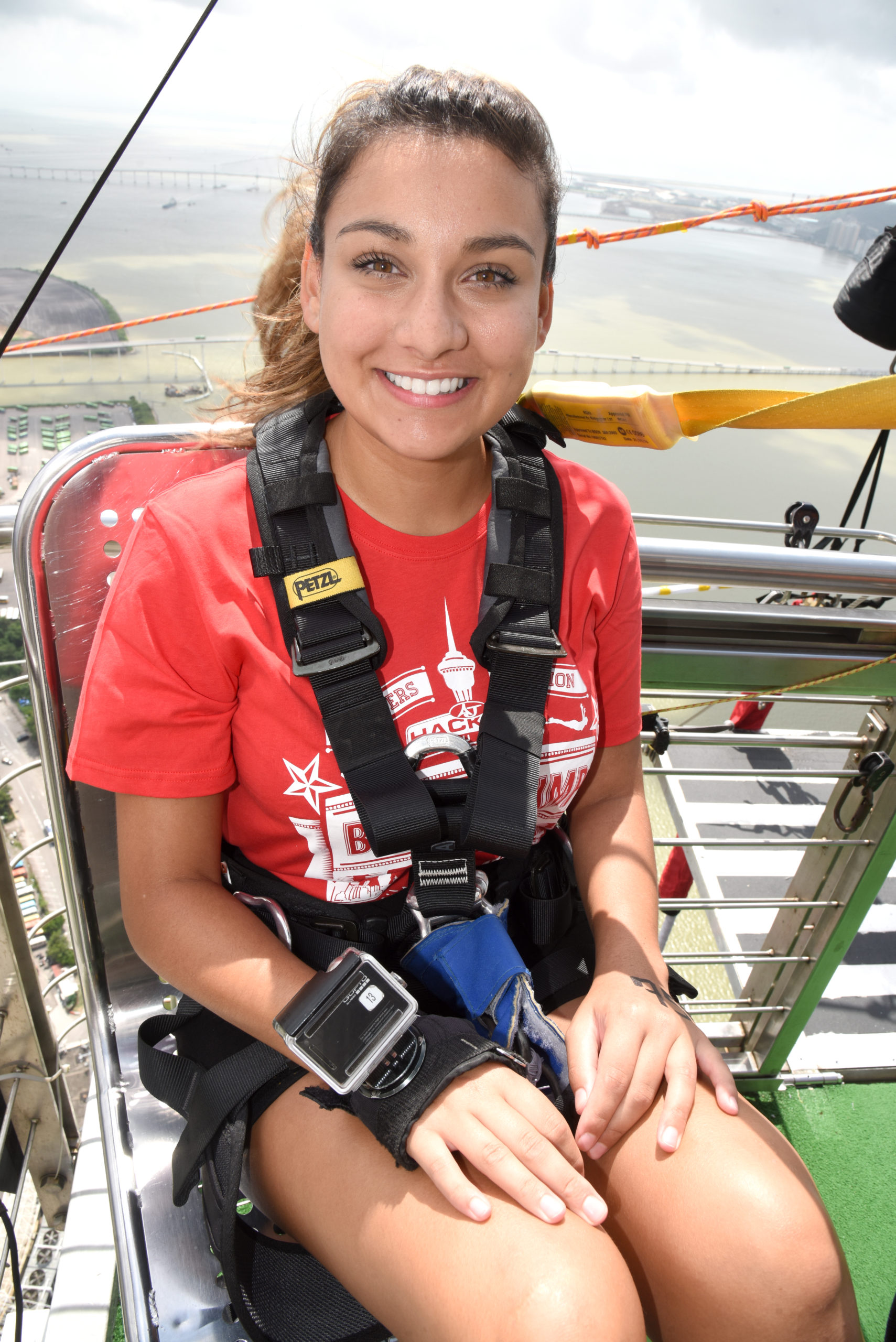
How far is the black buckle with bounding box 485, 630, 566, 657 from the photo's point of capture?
3.46ft

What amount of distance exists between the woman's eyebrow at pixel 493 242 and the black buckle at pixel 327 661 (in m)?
0.47

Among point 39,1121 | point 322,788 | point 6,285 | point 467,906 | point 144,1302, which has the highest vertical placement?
point 6,285

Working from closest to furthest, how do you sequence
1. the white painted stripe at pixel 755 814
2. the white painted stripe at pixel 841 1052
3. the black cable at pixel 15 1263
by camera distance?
1. the black cable at pixel 15 1263
2. the white painted stripe at pixel 841 1052
3. the white painted stripe at pixel 755 814

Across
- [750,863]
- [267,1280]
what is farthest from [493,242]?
[750,863]

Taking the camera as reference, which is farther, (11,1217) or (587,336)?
(587,336)

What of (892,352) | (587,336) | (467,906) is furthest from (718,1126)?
(587,336)

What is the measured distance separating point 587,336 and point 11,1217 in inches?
469

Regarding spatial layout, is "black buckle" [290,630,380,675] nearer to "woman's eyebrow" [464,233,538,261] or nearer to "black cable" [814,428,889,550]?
"woman's eyebrow" [464,233,538,261]

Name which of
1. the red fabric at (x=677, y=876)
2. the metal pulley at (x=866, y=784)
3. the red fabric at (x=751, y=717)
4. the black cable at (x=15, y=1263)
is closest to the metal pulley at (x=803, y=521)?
the metal pulley at (x=866, y=784)

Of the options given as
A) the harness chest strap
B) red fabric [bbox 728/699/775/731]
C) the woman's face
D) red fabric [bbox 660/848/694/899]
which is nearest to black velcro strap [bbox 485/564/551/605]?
the harness chest strap

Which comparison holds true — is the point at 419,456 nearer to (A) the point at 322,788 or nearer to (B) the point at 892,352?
(A) the point at 322,788

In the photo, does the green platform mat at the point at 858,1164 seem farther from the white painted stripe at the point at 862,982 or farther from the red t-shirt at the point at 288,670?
the red t-shirt at the point at 288,670

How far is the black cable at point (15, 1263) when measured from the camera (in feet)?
4.44

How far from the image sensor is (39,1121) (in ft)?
5.31
